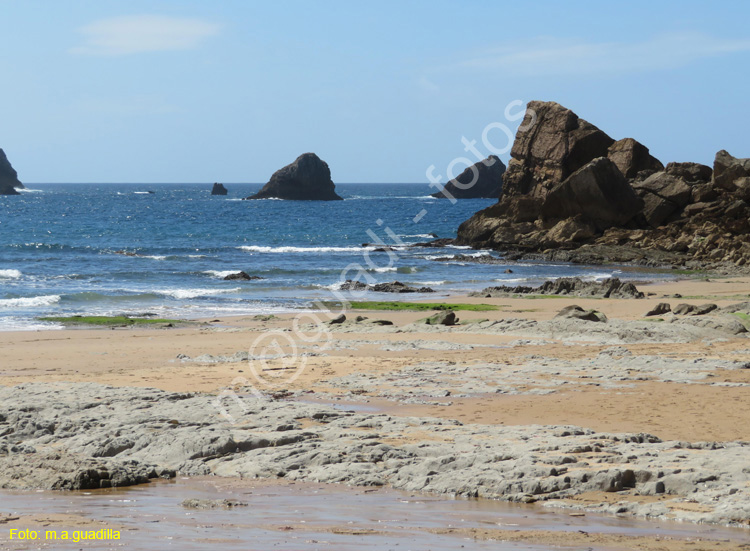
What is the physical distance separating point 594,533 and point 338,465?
8.91ft

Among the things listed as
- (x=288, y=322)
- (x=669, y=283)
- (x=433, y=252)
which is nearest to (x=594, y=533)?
(x=288, y=322)

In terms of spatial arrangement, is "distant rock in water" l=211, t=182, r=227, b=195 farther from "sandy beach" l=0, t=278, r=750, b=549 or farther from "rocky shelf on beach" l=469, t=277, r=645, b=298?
"sandy beach" l=0, t=278, r=750, b=549

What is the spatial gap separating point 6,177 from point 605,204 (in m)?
145

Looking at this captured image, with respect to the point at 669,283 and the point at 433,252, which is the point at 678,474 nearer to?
the point at 669,283

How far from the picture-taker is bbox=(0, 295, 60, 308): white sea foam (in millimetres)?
26719

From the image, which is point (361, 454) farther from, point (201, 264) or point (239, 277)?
point (201, 264)

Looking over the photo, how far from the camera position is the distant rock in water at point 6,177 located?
158000 millimetres

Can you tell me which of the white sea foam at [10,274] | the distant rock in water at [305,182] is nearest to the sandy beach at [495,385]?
the white sea foam at [10,274]

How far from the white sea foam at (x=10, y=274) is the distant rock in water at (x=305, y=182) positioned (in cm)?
9697

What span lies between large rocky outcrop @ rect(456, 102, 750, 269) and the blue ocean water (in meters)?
3.60

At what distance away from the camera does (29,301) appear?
1083 inches

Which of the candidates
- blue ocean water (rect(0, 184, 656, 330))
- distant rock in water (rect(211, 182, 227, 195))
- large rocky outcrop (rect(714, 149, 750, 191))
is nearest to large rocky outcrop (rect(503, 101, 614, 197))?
blue ocean water (rect(0, 184, 656, 330))

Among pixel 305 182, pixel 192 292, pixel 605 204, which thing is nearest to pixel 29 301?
pixel 192 292

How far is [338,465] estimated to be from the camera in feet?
25.3
